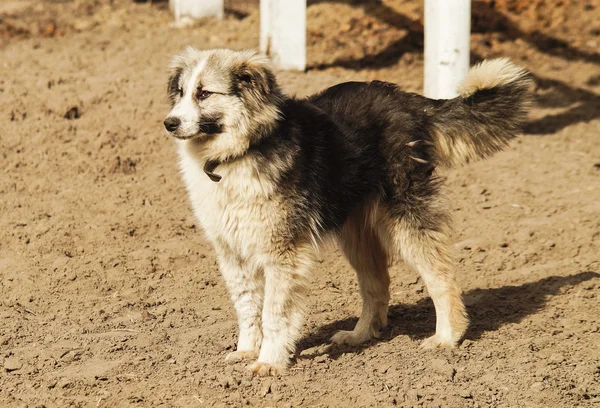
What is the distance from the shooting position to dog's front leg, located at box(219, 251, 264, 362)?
561cm

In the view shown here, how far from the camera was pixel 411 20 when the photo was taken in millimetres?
12344

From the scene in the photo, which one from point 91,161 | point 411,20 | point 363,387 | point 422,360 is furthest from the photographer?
point 411,20

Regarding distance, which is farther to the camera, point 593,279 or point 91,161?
point 91,161

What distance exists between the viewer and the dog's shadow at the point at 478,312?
6109 millimetres

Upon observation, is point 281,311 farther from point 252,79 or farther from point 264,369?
point 252,79

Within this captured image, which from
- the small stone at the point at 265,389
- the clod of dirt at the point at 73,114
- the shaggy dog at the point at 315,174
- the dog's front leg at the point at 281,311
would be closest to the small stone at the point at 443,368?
the shaggy dog at the point at 315,174

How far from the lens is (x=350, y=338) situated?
6020 millimetres

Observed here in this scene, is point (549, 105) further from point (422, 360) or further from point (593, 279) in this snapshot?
point (422, 360)

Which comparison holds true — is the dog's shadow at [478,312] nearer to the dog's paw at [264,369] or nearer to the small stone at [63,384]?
the dog's paw at [264,369]

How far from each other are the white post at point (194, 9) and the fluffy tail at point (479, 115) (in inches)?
275

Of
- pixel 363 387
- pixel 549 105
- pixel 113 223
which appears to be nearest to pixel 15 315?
pixel 113 223

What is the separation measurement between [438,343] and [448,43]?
416cm

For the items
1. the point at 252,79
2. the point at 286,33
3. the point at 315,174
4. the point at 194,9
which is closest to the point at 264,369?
the point at 315,174

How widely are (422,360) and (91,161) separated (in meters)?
4.44
